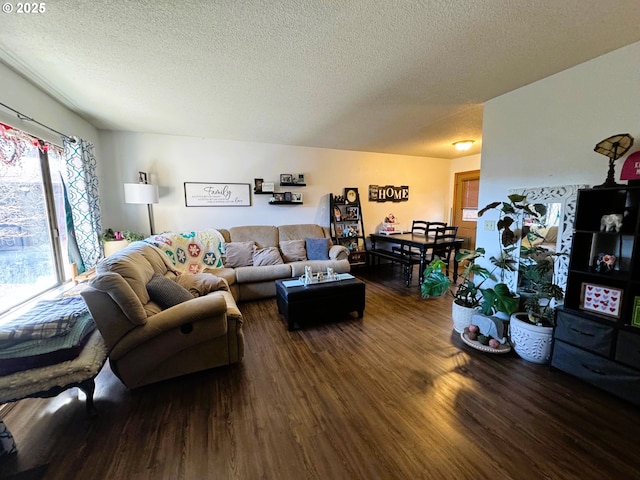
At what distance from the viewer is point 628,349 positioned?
168 cm

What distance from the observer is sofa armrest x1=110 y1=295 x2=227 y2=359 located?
1749 mm

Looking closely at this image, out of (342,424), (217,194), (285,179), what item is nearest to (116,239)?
(217,194)

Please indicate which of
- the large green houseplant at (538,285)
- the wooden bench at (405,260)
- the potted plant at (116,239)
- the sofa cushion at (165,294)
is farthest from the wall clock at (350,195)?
the sofa cushion at (165,294)

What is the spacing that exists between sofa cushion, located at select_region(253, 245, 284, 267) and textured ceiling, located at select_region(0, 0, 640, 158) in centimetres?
188

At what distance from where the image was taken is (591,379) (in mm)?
1844

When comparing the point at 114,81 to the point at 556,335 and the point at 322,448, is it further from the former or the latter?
the point at 556,335

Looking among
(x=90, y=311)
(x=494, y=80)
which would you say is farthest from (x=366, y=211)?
(x=90, y=311)

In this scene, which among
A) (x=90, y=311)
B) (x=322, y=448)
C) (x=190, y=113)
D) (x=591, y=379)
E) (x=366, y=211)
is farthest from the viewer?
(x=366, y=211)

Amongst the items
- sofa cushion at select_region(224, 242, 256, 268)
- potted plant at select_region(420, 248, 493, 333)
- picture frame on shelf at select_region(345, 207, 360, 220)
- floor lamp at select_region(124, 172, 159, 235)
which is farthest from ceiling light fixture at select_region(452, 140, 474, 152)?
floor lamp at select_region(124, 172, 159, 235)

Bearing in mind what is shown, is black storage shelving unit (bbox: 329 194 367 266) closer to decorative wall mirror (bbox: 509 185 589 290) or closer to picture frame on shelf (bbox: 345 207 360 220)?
picture frame on shelf (bbox: 345 207 360 220)

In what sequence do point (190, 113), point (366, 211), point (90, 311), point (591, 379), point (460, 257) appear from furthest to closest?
1. point (366, 211)
2. point (190, 113)
3. point (460, 257)
4. point (591, 379)
5. point (90, 311)

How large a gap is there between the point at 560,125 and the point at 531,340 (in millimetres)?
1807

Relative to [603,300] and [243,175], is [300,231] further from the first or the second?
[603,300]

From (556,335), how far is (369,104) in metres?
2.66
